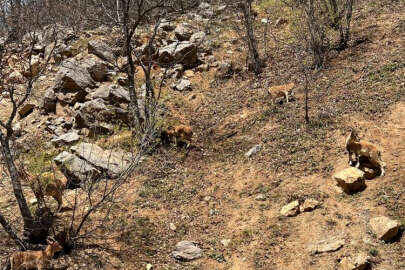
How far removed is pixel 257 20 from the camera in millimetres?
16828

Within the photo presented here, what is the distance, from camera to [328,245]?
5.52 meters

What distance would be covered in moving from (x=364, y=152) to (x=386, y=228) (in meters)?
1.59

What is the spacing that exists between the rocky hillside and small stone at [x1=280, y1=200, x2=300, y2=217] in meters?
0.03

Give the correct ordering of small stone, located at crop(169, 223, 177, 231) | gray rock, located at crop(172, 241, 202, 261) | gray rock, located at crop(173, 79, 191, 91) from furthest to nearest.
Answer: gray rock, located at crop(173, 79, 191, 91) < small stone, located at crop(169, 223, 177, 231) < gray rock, located at crop(172, 241, 202, 261)

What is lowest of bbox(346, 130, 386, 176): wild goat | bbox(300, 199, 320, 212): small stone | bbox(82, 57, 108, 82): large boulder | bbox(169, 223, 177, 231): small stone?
bbox(169, 223, 177, 231): small stone

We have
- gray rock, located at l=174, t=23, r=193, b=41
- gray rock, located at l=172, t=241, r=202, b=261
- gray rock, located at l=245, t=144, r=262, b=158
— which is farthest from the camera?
gray rock, located at l=174, t=23, r=193, b=41

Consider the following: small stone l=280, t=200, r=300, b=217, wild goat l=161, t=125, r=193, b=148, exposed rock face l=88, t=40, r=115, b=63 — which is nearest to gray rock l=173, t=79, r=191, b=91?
exposed rock face l=88, t=40, r=115, b=63

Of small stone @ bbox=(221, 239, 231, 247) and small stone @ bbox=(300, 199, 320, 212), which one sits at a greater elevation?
small stone @ bbox=(300, 199, 320, 212)

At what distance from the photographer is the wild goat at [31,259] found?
17.0 feet

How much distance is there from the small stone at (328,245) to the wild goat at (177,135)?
173 inches

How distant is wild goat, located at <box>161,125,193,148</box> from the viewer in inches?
363

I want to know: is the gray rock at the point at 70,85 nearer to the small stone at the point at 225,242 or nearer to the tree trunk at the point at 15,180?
the tree trunk at the point at 15,180

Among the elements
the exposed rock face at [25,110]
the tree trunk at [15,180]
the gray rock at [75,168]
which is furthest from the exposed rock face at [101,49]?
the tree trunk at [15,180]

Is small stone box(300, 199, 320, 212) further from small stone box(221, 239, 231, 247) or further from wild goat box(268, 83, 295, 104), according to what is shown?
wild goat box(268, 83, 295, 104)
